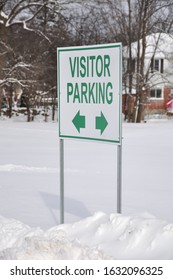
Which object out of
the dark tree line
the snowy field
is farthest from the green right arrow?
the dark tree line

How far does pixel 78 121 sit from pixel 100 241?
5.06 ft

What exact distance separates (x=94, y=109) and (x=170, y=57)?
1587 inches

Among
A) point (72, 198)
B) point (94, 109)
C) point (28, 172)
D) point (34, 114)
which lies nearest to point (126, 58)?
point (34, 114)

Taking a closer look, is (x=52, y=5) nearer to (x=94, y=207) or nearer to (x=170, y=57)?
(x=170, y=57)

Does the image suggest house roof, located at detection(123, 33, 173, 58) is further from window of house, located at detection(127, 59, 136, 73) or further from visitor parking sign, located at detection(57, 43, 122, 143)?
visitor parking sign, located at detection(57, 43, 122, 143)

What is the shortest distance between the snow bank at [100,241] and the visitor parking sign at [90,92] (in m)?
0.94

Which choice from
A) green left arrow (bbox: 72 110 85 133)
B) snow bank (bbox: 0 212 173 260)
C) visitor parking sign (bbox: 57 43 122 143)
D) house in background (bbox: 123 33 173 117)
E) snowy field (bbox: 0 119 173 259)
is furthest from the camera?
house in background (bbox: 123 33 173 117)

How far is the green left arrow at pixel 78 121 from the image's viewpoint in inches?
222

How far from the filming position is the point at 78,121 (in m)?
5.71

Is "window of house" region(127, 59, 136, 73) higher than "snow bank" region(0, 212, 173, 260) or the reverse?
higher

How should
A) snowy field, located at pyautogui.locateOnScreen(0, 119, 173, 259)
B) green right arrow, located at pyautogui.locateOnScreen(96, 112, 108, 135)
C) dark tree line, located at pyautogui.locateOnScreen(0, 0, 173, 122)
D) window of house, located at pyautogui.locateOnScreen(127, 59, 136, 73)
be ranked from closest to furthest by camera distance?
snowy field, located at pyautogui.locateOnScreen(0, 119, 173, 259), green right arrow, located at pyautogui.locateOnScreen(96, 112, 108, 135), dark tree line, located at pyautogui.locateOnScreen(0, 0, 173, 122), window of house, located at pyautogui.locateOnScreen(127, 59, 136, 73)

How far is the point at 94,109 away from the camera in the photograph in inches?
215

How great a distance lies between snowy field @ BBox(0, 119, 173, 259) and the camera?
4387mm

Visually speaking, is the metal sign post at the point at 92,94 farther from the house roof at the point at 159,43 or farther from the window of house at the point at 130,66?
the house roof at the point at 159,43
